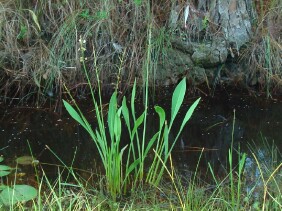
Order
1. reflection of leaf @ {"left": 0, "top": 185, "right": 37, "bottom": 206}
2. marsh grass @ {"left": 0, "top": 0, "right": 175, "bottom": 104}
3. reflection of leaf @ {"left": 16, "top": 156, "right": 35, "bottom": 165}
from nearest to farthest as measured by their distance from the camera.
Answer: reflection of leaf @ {"left": 0, "top": 185, "right": 37, "bottom": 206} < reflection of leaf @ {"left": 16, "top": 156, "right": 35, "bottom": 165} < marsh grass @ {"left": 0, "top": 0, "right": 175, "bottom": 104}

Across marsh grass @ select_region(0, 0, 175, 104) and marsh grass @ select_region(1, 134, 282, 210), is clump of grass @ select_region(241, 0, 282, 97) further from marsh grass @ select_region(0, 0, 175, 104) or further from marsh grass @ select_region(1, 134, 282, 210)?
marsh grass @ select_region(1, 134, 282, 210)

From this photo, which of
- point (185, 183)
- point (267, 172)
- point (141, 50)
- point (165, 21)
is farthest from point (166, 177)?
point (165, 21)

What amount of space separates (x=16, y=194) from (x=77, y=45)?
1784mm

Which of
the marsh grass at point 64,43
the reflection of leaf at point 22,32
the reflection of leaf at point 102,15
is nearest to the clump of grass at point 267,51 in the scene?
the marsh grass at point 64,43

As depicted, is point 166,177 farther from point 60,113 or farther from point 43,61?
point 43,61

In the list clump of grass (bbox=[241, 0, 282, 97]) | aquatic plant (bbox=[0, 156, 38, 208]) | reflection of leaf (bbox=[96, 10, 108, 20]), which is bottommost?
aquatic plant (bbox=[0, 156, 38, 208])

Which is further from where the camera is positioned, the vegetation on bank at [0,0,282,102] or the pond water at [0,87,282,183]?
the vegetation on bank at [0,0,282,102]

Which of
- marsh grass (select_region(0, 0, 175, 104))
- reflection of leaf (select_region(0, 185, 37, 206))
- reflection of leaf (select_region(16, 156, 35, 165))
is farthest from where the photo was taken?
Answer: marsh grass (select_region(0, 0, 175, 104))

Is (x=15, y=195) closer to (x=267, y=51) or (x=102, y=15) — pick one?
(x=102, y=15)

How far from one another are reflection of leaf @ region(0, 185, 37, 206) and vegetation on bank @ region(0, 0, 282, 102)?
1.53 meters

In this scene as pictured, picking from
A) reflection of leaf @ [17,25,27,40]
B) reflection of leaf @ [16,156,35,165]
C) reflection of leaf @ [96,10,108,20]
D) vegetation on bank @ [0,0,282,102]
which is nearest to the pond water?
reflection of leaf @ [16,156,35,165]

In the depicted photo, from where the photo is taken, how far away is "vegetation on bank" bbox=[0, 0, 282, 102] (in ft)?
13.0

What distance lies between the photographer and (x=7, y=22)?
3979mm

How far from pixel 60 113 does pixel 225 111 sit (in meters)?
1.19
